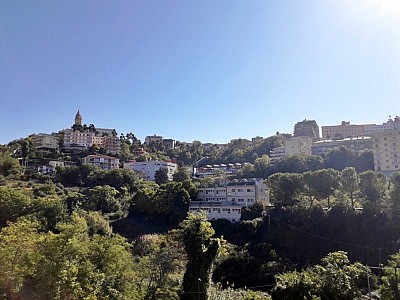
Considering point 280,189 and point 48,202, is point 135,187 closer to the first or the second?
point 48,202

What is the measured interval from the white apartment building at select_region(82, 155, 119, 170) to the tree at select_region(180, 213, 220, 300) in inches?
1774

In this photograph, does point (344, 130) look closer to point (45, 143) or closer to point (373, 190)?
point (373, 190)

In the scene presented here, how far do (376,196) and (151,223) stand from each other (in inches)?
905

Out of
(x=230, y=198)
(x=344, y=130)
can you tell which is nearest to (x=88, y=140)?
(x=230, y=198)

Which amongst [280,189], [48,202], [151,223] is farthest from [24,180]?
[280,189]

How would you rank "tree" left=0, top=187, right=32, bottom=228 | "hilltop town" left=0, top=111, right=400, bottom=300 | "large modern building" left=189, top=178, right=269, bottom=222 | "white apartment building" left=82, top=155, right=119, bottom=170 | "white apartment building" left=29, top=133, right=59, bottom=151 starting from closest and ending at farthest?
"hilltop town" left=0, top=111, right=400, bottom=300 < "tree" left=0, top=187, right=32, bottom=228 < "large modern building" left=189, top=178, right=269, bottom=222 < "white apartment building" left=82, top=155, right=119, bottom=170 < "white apartment building" left=29, top=133, right=59, bottom=151

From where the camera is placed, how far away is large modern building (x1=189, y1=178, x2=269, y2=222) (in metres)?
36.6

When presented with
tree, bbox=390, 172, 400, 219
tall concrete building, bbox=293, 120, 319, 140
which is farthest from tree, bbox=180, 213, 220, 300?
tall concrete building, bbox=293, 120, 319, 140

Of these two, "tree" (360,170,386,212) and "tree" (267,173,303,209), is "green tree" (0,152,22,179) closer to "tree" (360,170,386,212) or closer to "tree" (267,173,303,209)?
"tree" (267,173,303,209)

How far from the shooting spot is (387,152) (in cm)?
4966

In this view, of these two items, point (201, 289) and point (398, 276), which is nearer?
point (398, 276)

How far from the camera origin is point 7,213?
104 ft

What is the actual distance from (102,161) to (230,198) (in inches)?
1236

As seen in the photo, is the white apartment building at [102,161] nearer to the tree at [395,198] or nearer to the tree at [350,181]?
the tree at [350,181]
